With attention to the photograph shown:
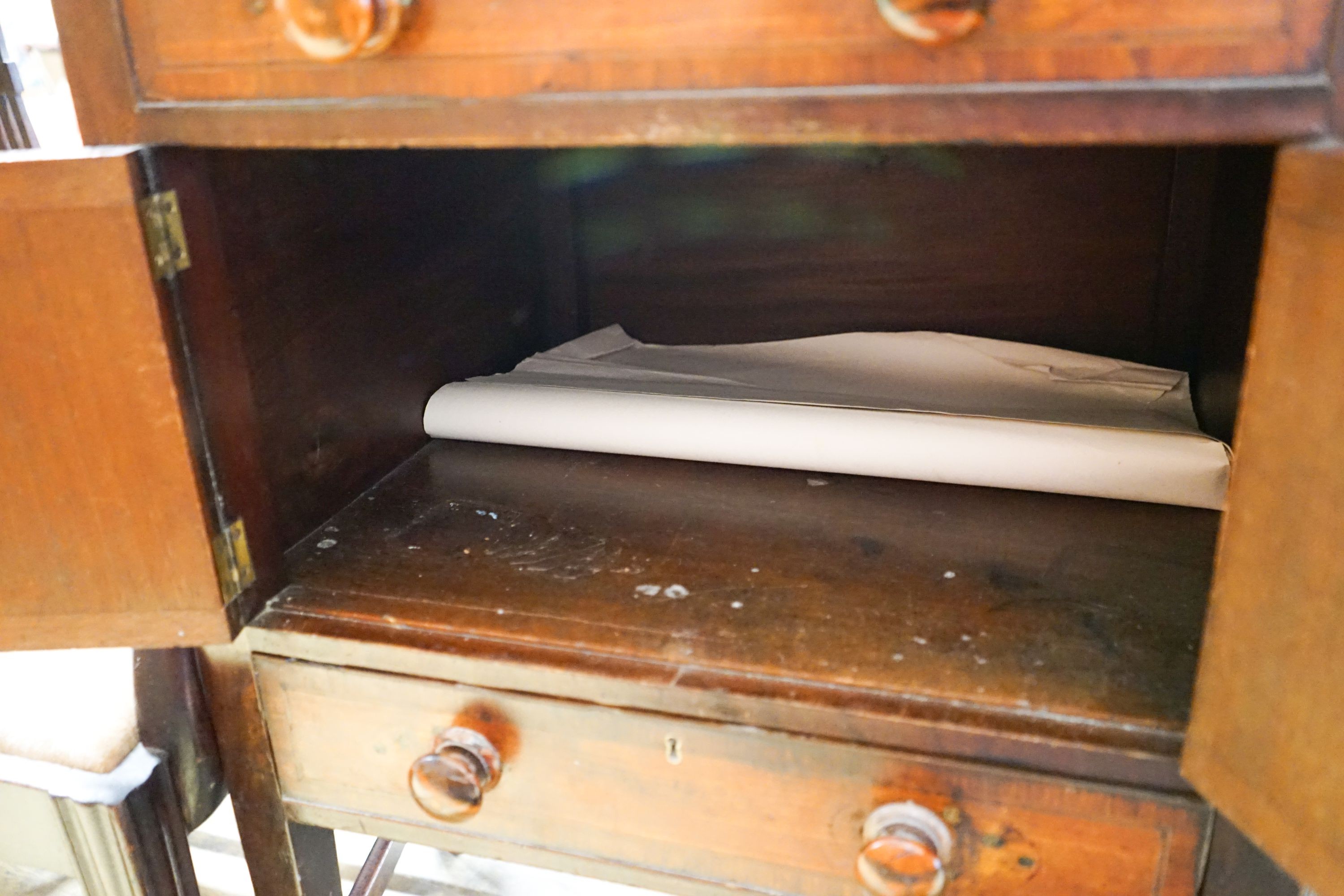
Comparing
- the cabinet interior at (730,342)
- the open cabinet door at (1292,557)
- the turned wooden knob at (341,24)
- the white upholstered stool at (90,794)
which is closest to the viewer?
the open cabinet door at (1292,557)

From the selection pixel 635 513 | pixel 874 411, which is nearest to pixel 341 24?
pixel 635 513

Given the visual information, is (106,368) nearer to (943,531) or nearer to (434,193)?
(434,193)

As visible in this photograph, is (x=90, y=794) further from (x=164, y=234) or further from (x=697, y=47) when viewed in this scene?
(x=697, y=47)

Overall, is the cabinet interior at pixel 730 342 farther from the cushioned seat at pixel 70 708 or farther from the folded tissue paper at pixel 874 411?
the cushioned seat at pixel 70 708

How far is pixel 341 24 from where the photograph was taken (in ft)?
1.65

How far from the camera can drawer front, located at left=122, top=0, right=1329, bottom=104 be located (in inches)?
16.7

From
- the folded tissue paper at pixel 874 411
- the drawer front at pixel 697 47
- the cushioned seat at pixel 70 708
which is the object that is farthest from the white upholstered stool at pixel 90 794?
the drawer front at pixel 697 47

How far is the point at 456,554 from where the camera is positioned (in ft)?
2.51

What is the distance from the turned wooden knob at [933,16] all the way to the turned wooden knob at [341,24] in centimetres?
27

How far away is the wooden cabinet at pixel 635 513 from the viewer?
0.44m

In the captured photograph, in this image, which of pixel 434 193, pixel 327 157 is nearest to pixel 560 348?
pixel 434 193

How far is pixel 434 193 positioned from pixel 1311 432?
0.77m

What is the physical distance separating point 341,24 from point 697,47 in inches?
7.6

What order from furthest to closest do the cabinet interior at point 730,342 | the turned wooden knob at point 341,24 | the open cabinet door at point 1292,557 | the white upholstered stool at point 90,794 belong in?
the white upholstered stool at point 90,794
the cabinet interior at point 730,342
the turned wooden knob at point 341,24
the open cabinet door at point 1292,557
